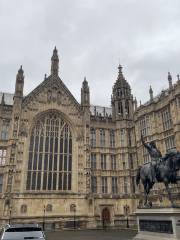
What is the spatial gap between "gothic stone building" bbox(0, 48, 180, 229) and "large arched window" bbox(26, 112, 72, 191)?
0.52ft

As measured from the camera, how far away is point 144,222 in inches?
831

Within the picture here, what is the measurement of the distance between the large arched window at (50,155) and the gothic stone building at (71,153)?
0.52 ft

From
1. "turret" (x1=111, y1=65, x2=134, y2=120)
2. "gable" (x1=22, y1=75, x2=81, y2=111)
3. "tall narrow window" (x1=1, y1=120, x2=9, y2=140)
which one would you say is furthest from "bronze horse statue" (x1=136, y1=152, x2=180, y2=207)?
"turret" (x1=111, y1=65, x2=134, y2=120)

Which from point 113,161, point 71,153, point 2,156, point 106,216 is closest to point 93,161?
point 113,161

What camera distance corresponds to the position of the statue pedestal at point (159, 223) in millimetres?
17820

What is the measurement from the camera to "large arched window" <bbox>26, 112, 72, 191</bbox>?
137ft

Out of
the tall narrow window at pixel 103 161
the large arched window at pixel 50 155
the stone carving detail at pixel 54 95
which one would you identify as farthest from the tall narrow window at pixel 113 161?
the stone carving detail at pixel 54 95

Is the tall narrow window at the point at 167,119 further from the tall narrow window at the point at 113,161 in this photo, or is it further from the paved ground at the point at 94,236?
the paved ground at the point at 94,236

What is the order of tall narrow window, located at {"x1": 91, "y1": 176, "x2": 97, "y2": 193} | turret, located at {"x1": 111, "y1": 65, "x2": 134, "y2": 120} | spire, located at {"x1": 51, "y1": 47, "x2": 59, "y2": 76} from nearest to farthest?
tall narrow window, located at {"x1": 91, "y1": 176, "x2": 97, "y2": 193} < spire, located at {"x1": 51, "y1": 47, "x2": 59, "y2": 76} < turret, located at {"x1": 111, "y1": 65, "x2": 134, "y2": 120}

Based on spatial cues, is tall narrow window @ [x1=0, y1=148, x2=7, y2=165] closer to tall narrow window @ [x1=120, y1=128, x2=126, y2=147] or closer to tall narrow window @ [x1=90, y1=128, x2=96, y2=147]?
tall narrow window @ [x1=90, y1=128, x2=96, y2=147]

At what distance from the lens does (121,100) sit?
172 feet

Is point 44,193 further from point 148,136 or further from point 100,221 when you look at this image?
point 148,136

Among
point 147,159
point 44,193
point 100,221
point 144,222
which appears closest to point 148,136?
point 147,159

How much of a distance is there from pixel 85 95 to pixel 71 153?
11857 mm
